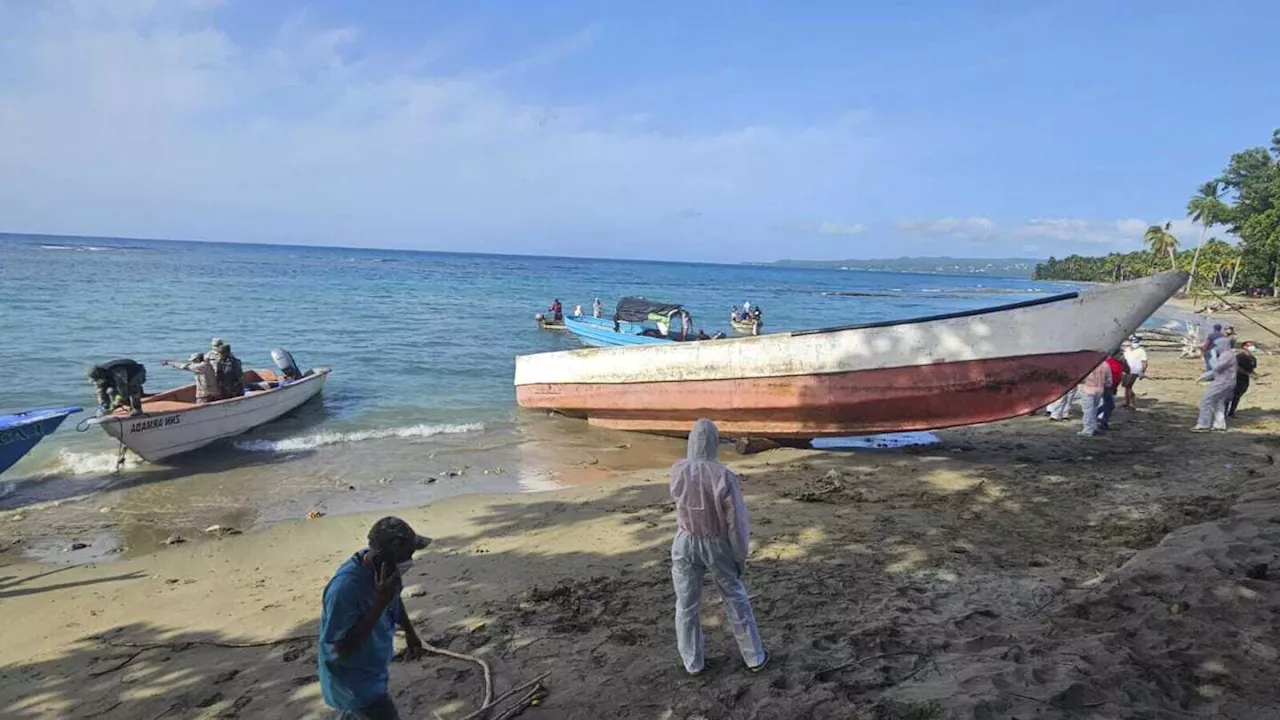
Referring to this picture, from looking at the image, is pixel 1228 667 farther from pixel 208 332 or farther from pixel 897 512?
pixel 208 332

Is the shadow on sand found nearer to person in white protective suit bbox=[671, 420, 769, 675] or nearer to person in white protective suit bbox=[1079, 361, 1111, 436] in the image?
person in white protective suit bbox=[671, 420, 769, 675]

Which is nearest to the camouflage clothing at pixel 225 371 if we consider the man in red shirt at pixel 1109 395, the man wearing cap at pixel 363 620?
the man wearing cap at pixel 363 620

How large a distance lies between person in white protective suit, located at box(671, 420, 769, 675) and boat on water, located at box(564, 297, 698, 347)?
16.5 meters

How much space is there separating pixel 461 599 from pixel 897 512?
4.46 meters

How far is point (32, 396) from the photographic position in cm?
1497

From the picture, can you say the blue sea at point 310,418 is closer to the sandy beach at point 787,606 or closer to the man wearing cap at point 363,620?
the sandy beach at point 787,606

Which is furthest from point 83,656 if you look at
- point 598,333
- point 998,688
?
point 598,333

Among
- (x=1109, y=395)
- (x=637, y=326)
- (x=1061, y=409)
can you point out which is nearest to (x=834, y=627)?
(x=1109, y=395)

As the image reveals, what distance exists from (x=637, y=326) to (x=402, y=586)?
20680mm

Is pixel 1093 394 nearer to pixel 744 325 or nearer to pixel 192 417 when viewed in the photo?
pixel 192 417

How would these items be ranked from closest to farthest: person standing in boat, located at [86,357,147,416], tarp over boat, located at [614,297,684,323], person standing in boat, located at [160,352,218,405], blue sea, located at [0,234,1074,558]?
blue sea, located at [0,234,1074,558] → person standing in boat, located at [86,357,147,416] → person standing in boat, located at [160,352,218,405] → tarp over boat, located at [614,297,684,323]

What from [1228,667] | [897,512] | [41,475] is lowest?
[41,475]

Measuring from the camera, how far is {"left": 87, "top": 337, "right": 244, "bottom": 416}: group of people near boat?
10703mm

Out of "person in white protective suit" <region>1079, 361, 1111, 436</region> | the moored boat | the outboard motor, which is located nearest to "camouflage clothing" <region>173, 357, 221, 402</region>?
the outboard motor
